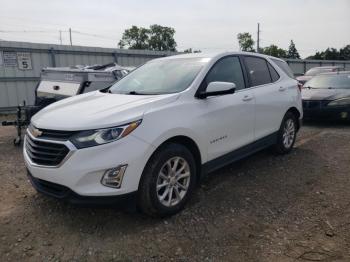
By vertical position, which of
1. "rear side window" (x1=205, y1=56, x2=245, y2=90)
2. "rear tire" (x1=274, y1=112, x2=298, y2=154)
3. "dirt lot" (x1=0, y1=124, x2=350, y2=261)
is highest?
"rear side window" (x1=205, y1=56, x2=245, y2=90)

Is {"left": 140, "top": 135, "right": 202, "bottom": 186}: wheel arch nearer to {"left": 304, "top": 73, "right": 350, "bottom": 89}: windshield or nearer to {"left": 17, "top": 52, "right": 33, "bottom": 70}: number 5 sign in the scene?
{"left": 304, "top": 73, "right": 350, "bottom": 89}: windshield

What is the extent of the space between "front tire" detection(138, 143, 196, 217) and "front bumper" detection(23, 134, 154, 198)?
14 centimetres

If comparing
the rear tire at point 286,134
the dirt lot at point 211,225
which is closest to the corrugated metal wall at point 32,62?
the dirt lot at point 211,225

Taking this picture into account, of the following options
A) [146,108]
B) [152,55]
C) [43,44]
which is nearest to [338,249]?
[146,108]

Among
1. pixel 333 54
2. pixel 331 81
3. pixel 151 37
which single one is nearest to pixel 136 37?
pixel 151 37

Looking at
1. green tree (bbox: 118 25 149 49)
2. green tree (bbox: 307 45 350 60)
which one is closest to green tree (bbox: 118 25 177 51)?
green tree (bbox: 118 25 149 49)

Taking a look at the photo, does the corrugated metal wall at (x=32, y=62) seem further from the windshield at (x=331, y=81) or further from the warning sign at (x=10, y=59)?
the windshield at (x=331, y=81)

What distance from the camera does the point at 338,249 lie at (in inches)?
132

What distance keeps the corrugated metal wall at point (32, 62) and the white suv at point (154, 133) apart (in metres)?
9.44

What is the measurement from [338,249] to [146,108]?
7.16 ft

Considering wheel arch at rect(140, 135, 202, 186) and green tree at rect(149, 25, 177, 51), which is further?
green tree at rect(149, 25, 177, 51)

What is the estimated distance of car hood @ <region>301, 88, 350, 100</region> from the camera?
942 cm

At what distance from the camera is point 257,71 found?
18.3 feet

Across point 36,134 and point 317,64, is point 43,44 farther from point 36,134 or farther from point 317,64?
point 317,64
